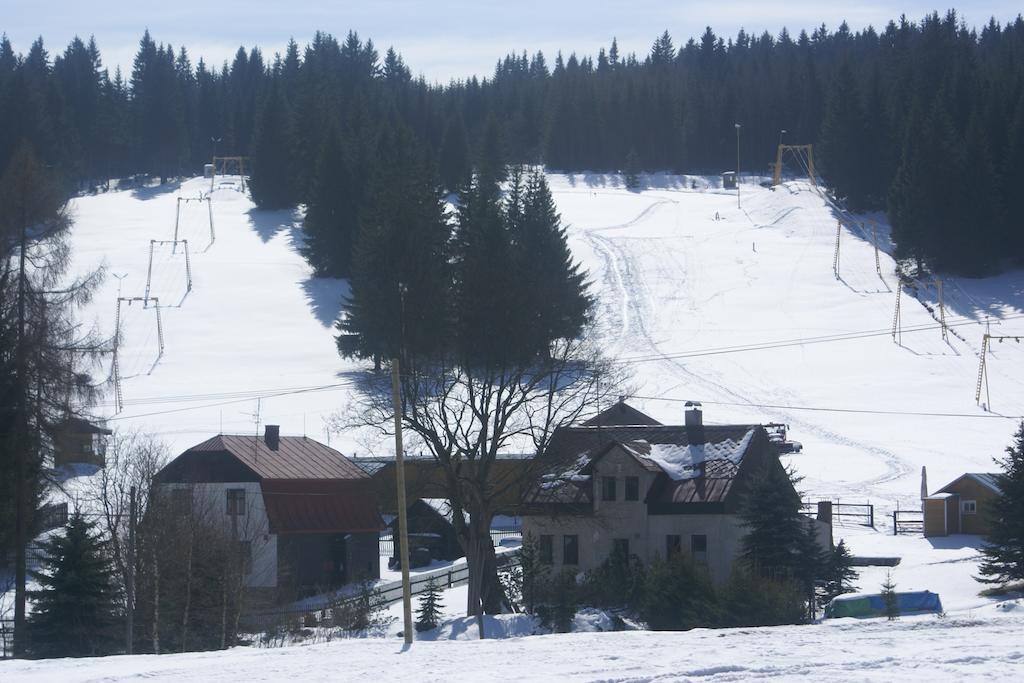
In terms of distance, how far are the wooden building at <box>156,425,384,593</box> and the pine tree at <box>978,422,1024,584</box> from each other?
49.8ft

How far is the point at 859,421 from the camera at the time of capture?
49.1m

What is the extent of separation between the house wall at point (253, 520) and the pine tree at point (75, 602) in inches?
286

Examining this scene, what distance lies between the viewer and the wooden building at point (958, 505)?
125 feet

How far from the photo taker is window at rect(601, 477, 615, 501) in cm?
3584

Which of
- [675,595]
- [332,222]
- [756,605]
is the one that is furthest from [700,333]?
[756,605]

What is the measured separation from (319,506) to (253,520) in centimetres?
256

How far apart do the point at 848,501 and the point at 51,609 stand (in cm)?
2500

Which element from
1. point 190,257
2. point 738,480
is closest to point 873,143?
point 190,257

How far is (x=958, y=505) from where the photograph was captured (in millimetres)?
38438

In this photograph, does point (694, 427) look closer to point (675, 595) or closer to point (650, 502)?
point (650, 502)

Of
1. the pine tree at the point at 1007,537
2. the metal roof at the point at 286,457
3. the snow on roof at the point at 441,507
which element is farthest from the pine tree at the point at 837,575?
the metal roof at the point at 286,457

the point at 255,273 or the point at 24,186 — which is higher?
the point at 255,273

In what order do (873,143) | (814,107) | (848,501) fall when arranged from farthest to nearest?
1. (814,107)
2. (873,143)
3. (848,501)

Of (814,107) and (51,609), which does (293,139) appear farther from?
(51,609)
